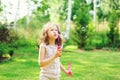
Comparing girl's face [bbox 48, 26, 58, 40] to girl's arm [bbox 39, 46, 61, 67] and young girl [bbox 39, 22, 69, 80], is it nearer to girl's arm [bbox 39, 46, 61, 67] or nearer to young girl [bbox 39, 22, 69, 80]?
young girl [bbox 39, 22, 69, 80]

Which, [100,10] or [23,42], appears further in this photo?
[100,10]

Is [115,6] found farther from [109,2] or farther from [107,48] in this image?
[107,48]

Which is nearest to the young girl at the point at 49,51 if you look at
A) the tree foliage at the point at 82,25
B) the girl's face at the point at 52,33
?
the girl's face at the point at 52,33

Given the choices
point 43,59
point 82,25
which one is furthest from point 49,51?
point 82,25

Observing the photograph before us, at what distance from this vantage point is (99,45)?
21.1 meters

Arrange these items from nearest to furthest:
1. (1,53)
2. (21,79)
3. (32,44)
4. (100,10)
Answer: (21,79) < (1,53) < (32,44) < (100,10)

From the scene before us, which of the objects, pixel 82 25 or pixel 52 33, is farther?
pixel 82 25

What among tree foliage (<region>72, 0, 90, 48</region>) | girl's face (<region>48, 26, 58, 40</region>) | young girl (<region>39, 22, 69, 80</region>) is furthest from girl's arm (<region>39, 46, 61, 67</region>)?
tree foliage (<region>72, 0, 90, 48</region>)

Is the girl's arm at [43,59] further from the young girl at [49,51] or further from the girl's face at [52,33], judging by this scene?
the girl's face at [52,33]

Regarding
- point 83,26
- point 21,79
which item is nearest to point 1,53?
point 21,79

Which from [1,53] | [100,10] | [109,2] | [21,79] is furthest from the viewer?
[100,10]

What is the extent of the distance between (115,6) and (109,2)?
2.45 ft

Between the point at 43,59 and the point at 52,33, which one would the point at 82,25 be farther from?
the point at 43,59

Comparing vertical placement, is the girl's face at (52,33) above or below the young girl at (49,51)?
above
